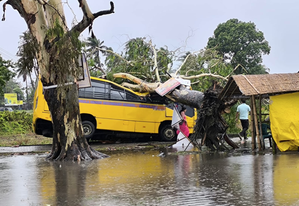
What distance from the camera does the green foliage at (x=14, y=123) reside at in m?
26.2

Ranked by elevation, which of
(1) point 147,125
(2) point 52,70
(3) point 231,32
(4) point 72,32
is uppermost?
(3) point 231,32

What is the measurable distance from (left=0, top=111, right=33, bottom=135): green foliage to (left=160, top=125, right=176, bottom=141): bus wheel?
41.8 feet

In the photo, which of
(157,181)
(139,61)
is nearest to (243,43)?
(139,61)

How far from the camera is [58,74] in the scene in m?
11.3

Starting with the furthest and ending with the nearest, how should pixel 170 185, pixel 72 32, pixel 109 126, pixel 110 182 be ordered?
pixel 109 126
pixel 72 32
pixel 110 182
pixel 170 185

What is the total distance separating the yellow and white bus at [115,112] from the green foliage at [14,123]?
10.8m

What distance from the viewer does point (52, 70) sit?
37.6ft

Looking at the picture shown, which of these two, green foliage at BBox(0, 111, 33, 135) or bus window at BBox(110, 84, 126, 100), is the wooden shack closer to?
bus window at BBox(110, 84, 126, 100)

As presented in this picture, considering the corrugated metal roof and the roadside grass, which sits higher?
the corrugated metal roof

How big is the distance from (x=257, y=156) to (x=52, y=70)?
19.5ft

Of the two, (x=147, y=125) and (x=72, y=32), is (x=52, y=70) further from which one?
(x=147, y=125)

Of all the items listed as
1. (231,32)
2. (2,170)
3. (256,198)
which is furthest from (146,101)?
(231,32)

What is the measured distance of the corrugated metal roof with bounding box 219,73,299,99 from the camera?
11461 millimetres

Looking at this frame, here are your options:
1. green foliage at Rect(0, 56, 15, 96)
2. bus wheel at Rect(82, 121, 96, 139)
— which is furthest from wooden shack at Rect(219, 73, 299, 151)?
green foliage at Rect(0, 56, 15, 96)
